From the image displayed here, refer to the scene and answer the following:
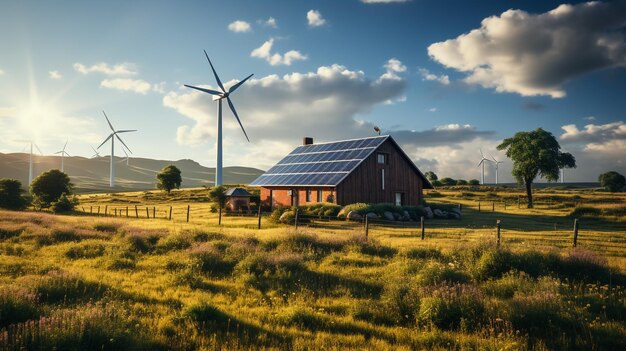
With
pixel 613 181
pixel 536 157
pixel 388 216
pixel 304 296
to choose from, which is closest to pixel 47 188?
pixel 388 216

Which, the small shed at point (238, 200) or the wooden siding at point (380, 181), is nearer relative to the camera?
the wooden siding at point (380, 181)

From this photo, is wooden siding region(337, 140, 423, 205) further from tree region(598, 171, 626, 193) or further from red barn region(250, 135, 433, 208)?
tree region(598, 171, 626, 193)

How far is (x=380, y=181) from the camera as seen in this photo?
142ft

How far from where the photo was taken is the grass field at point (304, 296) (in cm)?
803

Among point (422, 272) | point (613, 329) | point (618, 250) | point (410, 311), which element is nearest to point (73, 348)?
point (410, 311)

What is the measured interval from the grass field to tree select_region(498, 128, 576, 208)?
131 ft

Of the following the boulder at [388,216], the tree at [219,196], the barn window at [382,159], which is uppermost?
the barn window at [382,159]

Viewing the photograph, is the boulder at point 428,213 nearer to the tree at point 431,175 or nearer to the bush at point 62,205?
the bush at point 62,205

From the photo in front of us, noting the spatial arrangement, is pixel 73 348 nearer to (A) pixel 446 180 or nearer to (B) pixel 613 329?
(B) pixel 613 329

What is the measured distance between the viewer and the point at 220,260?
15453 mm

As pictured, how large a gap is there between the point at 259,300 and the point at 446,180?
374ft

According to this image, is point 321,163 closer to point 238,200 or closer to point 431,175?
point 238,200

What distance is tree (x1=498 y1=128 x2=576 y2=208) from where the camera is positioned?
54.5 m

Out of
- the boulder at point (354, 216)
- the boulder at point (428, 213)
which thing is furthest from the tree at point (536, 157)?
the boulder at point (354, 216)
